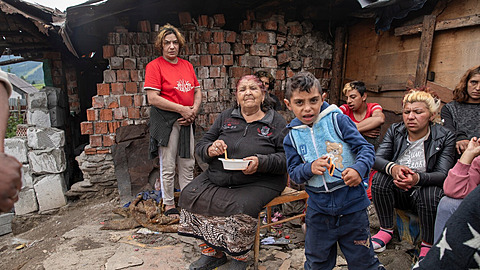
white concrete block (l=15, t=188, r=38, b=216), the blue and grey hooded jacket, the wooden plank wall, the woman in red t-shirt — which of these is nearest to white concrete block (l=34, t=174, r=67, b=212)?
white concrete block (l=15, t=188, r=38, b=216)

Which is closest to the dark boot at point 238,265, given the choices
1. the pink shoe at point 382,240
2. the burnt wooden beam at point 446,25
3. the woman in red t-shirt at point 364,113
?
the pink shoe at point 382,240

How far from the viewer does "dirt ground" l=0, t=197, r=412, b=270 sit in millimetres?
2672

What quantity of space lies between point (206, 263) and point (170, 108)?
1.69 m

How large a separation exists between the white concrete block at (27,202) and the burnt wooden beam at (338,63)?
4951 mm

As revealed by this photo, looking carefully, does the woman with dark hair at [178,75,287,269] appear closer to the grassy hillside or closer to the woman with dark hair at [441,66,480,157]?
the woman with dark hair at [441,66,480,157]

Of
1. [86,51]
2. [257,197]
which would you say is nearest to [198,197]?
[257,197]

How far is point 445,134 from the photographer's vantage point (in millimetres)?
2398

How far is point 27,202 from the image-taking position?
4637 millimetres

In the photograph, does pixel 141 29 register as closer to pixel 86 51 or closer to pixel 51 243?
pixel 86 51

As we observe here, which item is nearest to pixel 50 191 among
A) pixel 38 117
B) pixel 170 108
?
pixel 38 117

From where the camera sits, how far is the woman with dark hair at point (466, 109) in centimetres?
263

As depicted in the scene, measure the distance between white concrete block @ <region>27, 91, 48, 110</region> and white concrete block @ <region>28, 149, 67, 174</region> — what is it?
70cm

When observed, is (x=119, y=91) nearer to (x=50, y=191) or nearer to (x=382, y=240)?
(x=50, y=191)

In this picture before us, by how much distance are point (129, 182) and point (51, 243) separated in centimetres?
126
